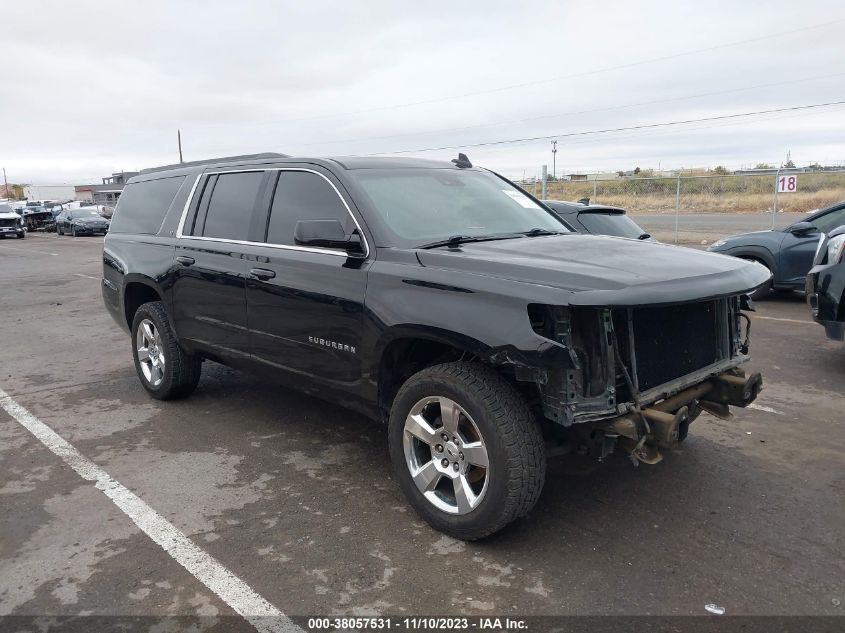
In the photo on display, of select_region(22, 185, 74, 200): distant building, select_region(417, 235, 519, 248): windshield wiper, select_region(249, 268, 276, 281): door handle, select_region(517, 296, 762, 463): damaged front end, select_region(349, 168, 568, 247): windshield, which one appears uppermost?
select_region(22, 185, 74, 200): distant building

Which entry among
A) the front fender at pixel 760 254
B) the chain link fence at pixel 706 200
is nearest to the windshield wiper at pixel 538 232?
the front fender at pixel 760 254

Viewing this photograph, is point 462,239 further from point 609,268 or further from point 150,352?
point 150,352

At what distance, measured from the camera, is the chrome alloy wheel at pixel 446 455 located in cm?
343

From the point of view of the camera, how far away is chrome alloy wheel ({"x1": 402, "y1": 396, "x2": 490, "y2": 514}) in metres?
3.43

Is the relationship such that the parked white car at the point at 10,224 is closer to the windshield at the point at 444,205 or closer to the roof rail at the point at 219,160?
the roof rail at the point at 219,160

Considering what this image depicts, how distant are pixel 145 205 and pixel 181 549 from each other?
142 inches

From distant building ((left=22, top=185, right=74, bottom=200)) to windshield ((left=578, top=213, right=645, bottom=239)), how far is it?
103 metres

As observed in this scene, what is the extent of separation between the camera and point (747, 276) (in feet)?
12.0

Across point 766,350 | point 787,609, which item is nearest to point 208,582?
point 787,609

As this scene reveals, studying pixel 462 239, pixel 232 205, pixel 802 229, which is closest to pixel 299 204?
pixel 232 205

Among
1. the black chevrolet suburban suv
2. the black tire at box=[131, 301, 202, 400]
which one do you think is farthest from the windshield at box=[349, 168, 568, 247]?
the black tire at box=[131, 301, 202, 400]

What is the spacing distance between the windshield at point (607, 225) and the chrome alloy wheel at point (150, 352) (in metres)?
4.59

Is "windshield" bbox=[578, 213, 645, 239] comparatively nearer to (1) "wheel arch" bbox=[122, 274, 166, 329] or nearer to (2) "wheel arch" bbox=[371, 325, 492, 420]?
(2) "wheel arch" bbox=[371, 325, 492, 420]

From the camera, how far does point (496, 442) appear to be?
3.21 m
